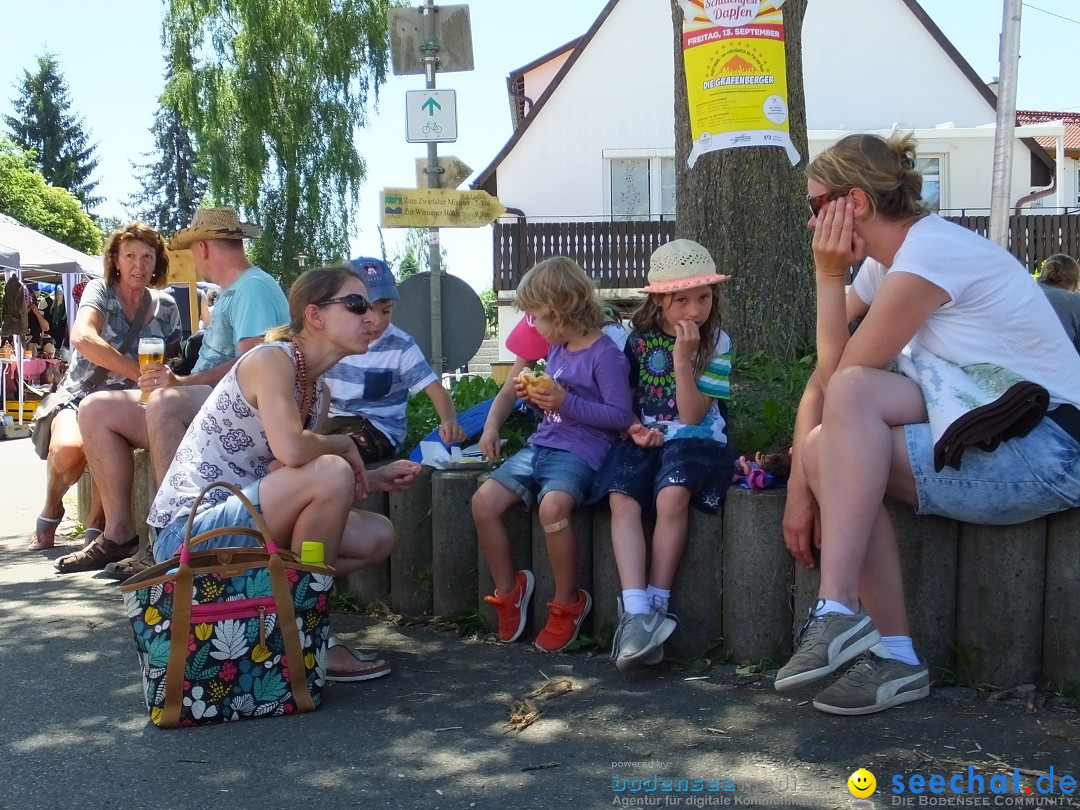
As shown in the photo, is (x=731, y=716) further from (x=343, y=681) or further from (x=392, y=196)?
(x=392, y=196)

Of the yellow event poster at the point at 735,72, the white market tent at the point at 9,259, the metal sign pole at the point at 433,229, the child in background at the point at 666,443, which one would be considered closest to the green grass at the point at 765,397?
the child in background at the point at 666,443

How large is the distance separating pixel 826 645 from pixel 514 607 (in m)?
1.56

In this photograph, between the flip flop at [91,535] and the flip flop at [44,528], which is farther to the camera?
the flip flop at [44,528]

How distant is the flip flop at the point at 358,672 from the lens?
13.4ft

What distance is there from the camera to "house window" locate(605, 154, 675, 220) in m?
23.6

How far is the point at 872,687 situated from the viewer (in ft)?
11.3

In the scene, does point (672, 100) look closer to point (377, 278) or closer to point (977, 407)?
point (377, 278)

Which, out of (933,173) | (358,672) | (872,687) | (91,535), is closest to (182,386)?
(91,535)

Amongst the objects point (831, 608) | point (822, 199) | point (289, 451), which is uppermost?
point (822, 199)

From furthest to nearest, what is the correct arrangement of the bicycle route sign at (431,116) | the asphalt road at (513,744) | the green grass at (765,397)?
the bicycle route sign at (431,116) → the green grass at (765,397) → the asphalt road at (513,744)

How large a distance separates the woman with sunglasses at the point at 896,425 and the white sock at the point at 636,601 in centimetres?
72

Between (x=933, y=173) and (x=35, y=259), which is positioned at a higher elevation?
(x=933, y=173)

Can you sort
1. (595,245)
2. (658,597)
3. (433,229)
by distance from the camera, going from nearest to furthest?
(658,597)
(433,229)
(595,245)

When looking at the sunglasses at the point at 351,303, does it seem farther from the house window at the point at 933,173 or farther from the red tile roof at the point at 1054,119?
the red tile roof at the point at 1054,119
